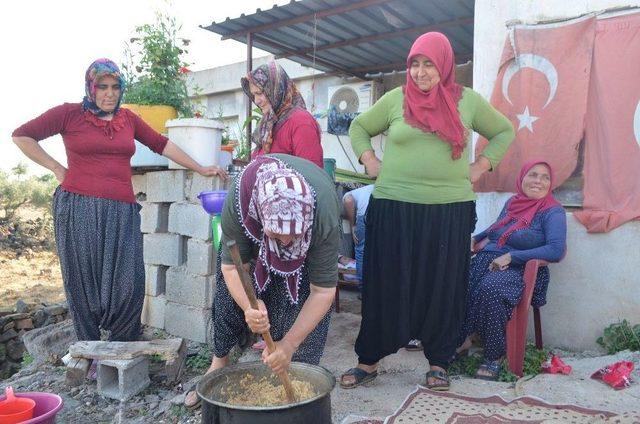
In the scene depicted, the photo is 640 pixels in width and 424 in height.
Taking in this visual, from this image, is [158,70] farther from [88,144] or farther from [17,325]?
[17,325]

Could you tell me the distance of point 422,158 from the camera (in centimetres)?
260

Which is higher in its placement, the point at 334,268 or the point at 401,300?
the point at 334,268

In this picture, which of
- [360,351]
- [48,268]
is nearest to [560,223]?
[360,351]

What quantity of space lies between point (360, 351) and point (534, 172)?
1.52 m

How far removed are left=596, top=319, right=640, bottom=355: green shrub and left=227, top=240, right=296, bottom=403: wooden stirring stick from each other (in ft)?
7.74

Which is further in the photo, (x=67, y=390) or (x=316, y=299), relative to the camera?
(x=67, y=390)

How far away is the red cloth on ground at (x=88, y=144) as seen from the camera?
3.03 meters

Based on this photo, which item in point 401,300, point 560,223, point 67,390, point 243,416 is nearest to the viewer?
point 243,416

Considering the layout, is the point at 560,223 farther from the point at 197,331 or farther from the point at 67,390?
the point at 67,390

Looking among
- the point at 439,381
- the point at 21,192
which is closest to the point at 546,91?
the point at 439,381

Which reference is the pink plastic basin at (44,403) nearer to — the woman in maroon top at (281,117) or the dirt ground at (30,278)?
the woman in maroon top at (281,117)

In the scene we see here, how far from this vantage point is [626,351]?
3109mm

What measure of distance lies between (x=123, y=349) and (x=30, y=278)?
675 cm

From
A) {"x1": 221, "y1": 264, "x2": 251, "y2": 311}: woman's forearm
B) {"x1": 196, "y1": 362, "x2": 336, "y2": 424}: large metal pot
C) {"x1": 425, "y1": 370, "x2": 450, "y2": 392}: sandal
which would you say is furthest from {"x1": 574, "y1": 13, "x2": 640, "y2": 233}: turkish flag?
{"x1": 221, "y1": 264, "x2": 251, "y2": 311}: woman's forearm
